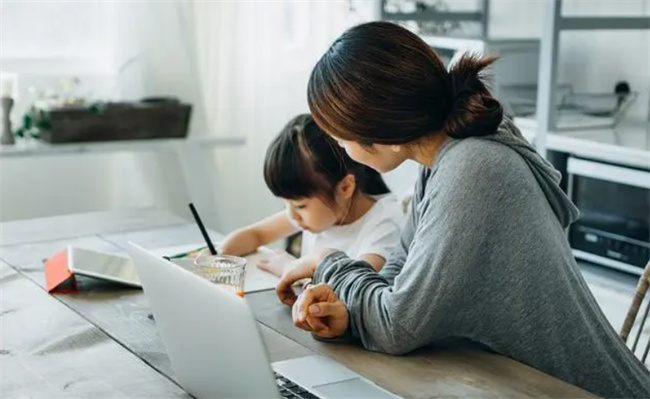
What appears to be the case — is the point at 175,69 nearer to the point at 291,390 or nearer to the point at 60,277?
the point at 60,277

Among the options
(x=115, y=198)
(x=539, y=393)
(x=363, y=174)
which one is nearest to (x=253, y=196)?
(x=115, y=198)

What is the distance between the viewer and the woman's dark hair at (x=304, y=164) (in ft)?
6.98

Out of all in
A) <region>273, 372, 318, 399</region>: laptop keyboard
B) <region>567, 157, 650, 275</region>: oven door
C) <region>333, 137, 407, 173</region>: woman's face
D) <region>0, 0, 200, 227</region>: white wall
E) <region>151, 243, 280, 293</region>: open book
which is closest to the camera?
<region>273, 372, 318, 399</region>: laptop keyboard

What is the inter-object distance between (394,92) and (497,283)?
1.03 ft

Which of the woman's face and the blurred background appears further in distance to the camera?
the blurred background

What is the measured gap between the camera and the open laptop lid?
42.6 inches

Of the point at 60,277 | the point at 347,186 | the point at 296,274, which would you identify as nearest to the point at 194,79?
the point at 347,186

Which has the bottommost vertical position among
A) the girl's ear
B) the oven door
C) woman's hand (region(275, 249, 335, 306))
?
the oven door

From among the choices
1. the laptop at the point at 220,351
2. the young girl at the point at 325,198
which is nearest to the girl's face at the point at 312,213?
the young girl at the point at 325,198

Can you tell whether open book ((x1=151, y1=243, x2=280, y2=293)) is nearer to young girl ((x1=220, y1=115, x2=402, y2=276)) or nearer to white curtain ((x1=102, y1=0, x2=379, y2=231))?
young girl ((x1=220, y1=115, x2=402, y2=276))

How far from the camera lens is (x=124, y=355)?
1528 mm

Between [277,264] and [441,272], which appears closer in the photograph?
[441,272]

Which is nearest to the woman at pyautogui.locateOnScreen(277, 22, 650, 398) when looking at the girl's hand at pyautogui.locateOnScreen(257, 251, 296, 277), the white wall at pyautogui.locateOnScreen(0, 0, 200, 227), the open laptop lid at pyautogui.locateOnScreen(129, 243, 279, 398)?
the open laptop lid at pyautogui.locateOnScreen(129, 243, 279, 398)

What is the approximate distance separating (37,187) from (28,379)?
2.58 metres
